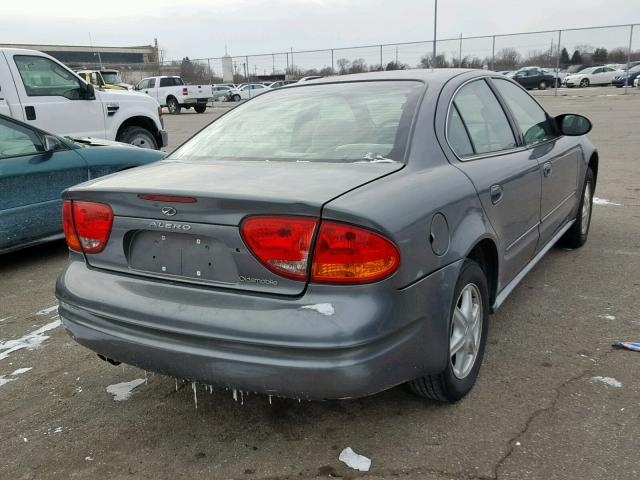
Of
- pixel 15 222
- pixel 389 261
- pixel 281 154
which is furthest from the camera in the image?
pixel 15 222

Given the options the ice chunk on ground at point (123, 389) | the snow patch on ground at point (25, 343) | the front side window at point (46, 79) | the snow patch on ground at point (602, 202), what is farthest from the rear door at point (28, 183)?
the snow patch on ground at point (602, 202)

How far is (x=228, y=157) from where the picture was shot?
9.65 ft

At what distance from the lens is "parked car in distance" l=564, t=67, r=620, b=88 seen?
36.9m

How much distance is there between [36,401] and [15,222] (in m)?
2.45

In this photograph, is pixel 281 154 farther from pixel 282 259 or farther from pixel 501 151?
pixel 501 151

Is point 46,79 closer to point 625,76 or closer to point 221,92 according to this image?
point 625,76

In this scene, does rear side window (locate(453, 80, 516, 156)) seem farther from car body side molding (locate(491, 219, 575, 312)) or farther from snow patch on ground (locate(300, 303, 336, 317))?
snow patch on ground (locate(300, 303, 336, 317))

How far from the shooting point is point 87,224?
8.54ft

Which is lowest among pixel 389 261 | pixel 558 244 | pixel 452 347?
pixel 558 244

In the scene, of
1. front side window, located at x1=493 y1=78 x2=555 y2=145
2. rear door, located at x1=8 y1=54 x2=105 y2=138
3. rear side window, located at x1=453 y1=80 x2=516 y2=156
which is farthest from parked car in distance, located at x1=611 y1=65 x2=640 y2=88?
rear side window, located at x1=453 y1=80 x2=516 y2=156

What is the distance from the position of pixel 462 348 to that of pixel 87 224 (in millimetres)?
1802

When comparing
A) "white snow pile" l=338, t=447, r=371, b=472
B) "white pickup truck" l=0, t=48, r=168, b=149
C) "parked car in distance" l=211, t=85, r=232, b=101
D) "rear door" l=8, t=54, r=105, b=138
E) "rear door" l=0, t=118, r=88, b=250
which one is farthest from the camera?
"parked car in distance" l=211, t=85, r=232, b=101

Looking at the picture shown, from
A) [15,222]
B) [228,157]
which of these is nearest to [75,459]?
[228,157]

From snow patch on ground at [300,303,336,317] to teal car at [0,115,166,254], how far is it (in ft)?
12.3
